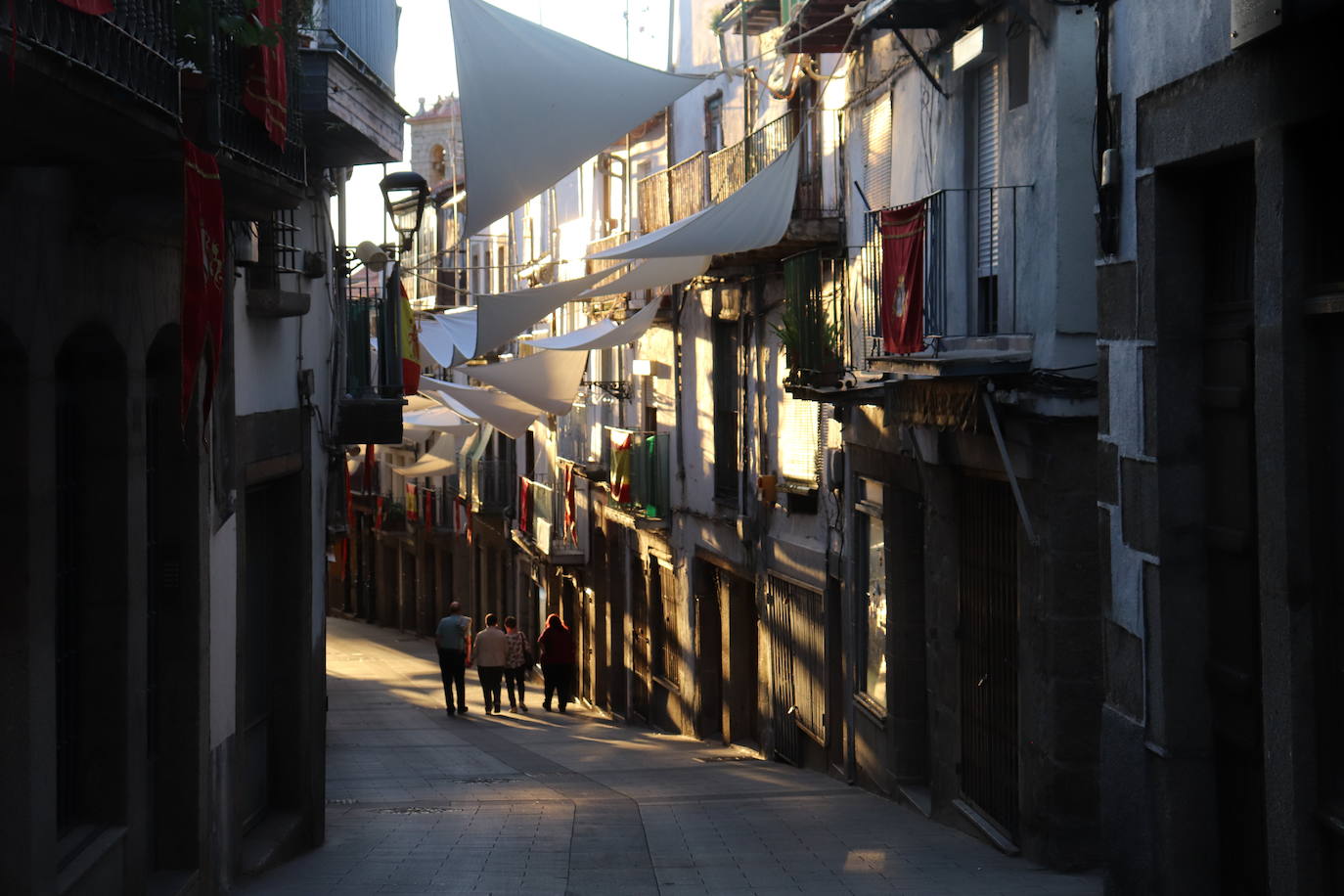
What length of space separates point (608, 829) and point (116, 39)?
7561mm

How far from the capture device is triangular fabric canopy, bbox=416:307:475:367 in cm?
2377

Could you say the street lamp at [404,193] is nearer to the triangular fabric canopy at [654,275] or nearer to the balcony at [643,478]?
the triangular fabric canopy at [654,275]

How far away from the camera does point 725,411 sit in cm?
2062

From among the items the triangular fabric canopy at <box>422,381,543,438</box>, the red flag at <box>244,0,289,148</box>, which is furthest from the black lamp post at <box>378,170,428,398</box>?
the triangular fabric canopy at <box>422,381,543,438</box>

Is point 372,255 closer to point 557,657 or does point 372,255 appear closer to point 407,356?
point 407,356

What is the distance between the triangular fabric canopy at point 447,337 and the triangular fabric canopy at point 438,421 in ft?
21.0

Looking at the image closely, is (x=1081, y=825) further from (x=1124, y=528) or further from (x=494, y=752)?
(x=494, y=752)

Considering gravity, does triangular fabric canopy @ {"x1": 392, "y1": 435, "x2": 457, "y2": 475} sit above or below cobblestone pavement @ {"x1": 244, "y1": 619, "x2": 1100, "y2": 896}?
above

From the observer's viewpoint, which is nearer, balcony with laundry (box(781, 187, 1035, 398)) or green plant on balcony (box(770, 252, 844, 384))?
balcony with laundry (box(781, 187, 1035, 398))

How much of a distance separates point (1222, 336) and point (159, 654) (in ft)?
18.1

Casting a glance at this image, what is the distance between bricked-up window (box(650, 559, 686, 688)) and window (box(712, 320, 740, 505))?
2.66 m

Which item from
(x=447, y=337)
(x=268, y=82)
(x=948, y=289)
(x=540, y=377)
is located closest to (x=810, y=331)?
(x=948, y=289)

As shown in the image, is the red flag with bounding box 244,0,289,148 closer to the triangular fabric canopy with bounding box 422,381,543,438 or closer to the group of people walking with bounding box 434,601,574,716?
the group of people walking with bounding box 434,601,574,716

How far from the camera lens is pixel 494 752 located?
60.8 ft
